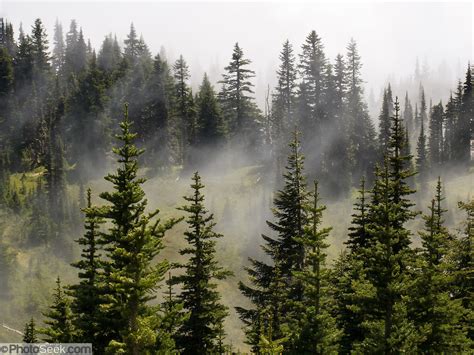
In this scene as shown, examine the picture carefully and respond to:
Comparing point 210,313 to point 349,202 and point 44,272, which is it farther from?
point 349,202

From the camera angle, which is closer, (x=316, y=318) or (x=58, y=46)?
(x=316, y=318)

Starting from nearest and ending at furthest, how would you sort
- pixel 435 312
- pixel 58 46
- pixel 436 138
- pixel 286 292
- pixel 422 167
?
1. pixel 435 312
2. pixel 286 292
3. pixel 422 167
4. pixel 436 138
5. pixel 58 46

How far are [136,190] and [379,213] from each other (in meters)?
11.4

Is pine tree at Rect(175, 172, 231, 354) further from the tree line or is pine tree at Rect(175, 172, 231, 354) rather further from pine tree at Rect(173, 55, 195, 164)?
pine tree at Rect(173, 55, 195, 164)

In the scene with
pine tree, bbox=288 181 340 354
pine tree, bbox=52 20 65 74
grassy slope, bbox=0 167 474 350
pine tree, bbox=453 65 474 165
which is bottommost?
pine tree, bbox=288 181 340 354

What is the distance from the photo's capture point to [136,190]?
1742 centimetres

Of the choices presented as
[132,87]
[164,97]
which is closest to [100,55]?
[132,87]

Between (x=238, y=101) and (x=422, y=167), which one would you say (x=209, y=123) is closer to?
(x=238, y=101)

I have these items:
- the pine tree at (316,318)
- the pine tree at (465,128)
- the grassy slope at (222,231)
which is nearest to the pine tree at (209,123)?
the grassy slope at (222,231)

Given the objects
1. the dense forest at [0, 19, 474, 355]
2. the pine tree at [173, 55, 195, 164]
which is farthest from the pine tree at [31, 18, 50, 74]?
the pine tree at [173, 55, 195, 164]

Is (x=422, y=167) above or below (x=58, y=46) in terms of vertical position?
below

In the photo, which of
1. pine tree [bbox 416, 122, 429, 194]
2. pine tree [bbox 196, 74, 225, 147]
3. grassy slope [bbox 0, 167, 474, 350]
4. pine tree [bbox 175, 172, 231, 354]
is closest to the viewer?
pine tree [bbox 175, 172, 231, 354]

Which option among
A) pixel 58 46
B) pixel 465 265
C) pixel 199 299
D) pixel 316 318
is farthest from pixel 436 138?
pixel 58 46

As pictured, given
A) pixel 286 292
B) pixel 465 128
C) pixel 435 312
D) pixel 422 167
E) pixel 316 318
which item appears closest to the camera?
pixel 316 318
